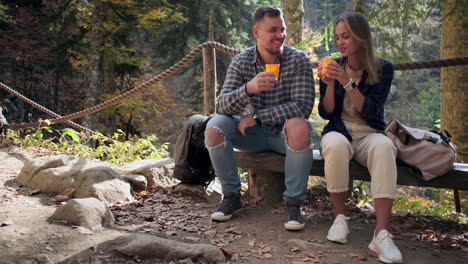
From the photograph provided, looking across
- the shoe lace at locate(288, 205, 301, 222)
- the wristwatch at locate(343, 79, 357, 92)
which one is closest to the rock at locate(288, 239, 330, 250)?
the shoe lace at locate(288, 205, 301, 222)

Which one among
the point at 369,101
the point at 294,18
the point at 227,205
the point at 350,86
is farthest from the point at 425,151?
the point at 294,18

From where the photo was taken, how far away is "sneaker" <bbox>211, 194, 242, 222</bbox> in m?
3.22

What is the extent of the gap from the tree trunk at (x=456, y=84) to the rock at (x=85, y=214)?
4412mm

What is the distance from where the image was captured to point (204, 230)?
10.0ft

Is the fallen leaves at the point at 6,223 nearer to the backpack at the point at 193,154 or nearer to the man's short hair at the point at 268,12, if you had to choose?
the backpack at the point at 193,154

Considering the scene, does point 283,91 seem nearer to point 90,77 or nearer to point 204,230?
point 204,230

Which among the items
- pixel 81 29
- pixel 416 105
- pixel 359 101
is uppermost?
pixel 81 29

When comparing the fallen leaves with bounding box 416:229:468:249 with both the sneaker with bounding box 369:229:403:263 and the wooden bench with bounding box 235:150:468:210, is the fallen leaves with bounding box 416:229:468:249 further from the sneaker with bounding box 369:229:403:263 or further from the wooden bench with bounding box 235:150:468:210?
the sneaker with bounding box 369:229:403:263

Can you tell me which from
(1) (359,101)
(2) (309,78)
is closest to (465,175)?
(1) (359,101)

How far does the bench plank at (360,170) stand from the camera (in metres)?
2.86

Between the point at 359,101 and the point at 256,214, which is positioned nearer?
the point at 359,101

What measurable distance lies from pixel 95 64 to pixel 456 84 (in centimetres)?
770

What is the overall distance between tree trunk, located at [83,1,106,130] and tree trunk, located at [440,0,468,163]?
24.6ft

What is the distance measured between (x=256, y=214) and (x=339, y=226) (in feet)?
2.55
